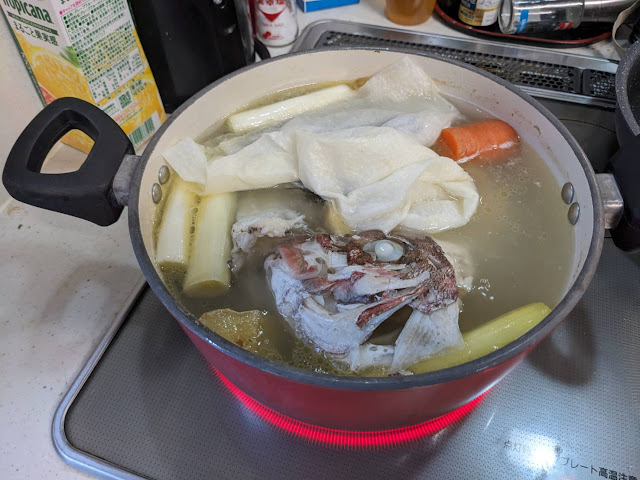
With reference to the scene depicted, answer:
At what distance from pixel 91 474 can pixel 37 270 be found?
0.38 meters

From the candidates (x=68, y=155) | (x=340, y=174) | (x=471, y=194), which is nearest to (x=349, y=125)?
(x=340, y=174)

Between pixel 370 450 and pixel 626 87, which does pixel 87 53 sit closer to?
pixel 370 450

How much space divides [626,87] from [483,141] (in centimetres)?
27

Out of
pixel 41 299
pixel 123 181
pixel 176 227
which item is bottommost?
pixel 41 299

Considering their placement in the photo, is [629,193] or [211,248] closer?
[629,193]

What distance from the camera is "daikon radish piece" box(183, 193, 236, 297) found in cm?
70

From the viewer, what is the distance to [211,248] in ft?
2.39

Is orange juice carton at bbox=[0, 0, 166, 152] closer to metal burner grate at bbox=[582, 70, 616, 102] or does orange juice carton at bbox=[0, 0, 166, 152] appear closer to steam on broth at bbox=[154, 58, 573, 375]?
steam on broth at bbox=[154, 58, 573, 375]

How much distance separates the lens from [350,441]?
69 cm

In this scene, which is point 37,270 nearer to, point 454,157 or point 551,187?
point 454,157

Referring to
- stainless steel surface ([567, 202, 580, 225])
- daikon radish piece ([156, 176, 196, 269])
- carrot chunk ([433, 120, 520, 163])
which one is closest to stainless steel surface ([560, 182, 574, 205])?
stainless steel surface ([567, 202, 580, 225])

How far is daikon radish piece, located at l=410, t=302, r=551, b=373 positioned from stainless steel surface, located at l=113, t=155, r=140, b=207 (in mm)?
396

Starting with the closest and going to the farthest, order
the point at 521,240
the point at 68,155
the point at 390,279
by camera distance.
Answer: the point at 390,279, the point at 521,240, the point at 68,155

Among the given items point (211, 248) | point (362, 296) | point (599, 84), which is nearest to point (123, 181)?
point (211, 248)
